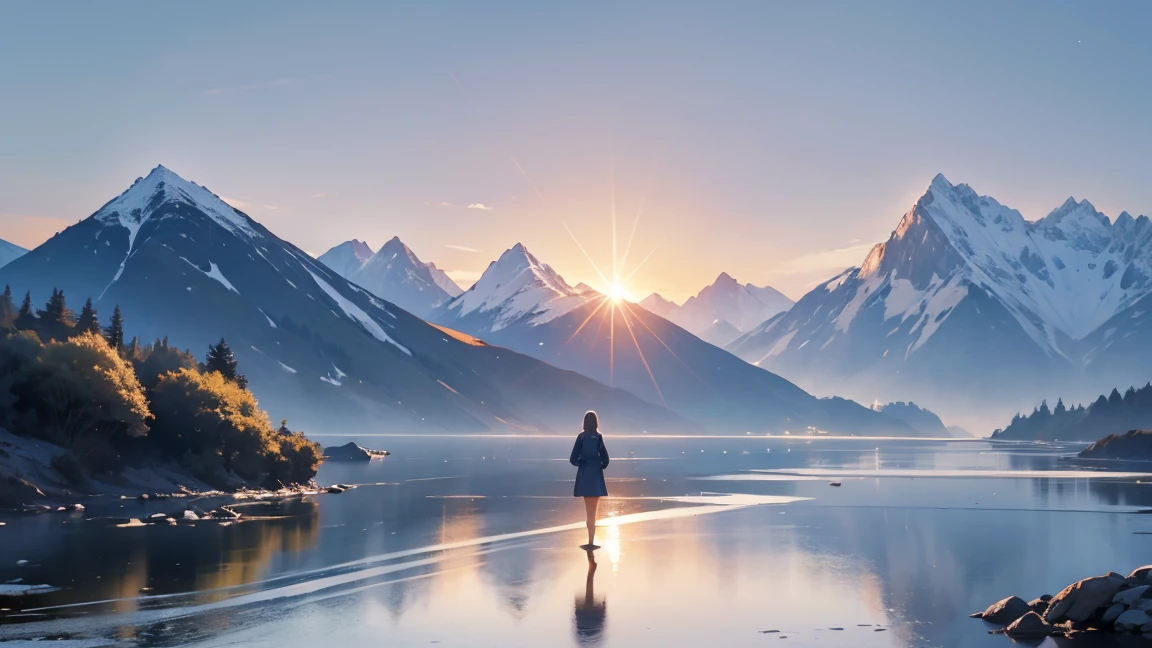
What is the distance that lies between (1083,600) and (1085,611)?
284mm

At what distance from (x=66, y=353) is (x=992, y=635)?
2418 inches

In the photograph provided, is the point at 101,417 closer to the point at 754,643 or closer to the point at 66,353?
the point at 66,353

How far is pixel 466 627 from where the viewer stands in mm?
24391

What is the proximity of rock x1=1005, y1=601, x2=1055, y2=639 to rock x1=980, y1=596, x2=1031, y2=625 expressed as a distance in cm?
82

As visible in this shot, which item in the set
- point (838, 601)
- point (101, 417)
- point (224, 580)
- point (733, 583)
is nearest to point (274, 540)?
point (224, 580)

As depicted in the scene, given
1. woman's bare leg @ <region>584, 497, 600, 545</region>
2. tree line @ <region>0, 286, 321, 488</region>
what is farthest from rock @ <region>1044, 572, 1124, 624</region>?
tree line @ <region>0, 286, 321, 488</region>

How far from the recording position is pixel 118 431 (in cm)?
7512

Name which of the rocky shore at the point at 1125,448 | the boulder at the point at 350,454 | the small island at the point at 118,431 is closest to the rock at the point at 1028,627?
the small island at the point at 118,431

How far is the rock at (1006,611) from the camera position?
2567 centimetres

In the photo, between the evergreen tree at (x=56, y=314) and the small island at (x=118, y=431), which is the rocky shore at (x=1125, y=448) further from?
the evergreen tree at (x=56, y=314)

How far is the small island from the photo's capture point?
66750mm

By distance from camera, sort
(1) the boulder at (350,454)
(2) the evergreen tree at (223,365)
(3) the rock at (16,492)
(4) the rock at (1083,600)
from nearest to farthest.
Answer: (4) the rock at (1083,600)
(3) the rock at (16,492)
(2) the evergreen tree at (223,365)
(1) the boulder at (350,454)

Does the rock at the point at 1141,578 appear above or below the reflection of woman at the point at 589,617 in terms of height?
above

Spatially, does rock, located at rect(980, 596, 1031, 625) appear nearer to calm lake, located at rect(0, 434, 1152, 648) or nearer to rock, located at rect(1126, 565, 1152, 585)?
calm lake, located at rect(0, 434, 1152, 648)
